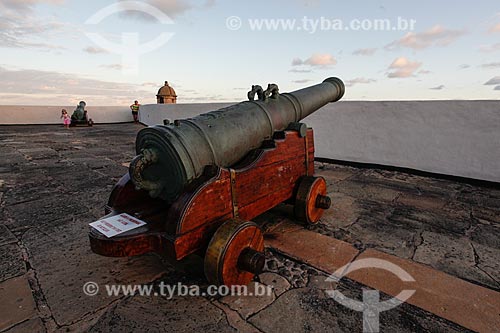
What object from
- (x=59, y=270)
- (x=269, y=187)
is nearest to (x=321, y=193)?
(x=269, y=187)

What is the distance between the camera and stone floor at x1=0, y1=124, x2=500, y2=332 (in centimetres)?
170

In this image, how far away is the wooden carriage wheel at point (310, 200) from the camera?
113 inches

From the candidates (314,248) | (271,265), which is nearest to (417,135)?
(314,248)

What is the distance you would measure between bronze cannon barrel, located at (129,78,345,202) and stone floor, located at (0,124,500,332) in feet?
2.47

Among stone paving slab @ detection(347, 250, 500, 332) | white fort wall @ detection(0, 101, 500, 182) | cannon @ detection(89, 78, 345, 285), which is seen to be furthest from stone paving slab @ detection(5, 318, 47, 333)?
white fort wall @ detection(0, 101, 500, 182)

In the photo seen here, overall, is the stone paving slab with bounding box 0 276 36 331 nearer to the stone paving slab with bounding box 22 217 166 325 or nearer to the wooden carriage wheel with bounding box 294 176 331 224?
the stone paving slab with bounding box 22 217 166 325

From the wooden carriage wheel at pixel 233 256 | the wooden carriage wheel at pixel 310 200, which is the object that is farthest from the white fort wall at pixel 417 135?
the wooden carriage wheel at pixel 233 256

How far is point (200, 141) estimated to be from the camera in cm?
212

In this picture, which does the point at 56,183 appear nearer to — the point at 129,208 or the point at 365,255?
the point at 129,208

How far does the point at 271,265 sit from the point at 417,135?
4.46 meters

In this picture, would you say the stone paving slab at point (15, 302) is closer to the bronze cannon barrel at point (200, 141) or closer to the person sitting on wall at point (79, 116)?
the bronze cannon barrel at point (200, 141)

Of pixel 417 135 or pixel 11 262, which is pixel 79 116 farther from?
pixel 417 135

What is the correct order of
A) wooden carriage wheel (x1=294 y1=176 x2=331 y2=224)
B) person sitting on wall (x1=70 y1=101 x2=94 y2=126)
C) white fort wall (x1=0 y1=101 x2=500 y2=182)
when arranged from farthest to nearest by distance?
person sitting on wall (x1=70 y1=101 x2=94 y2=126) → white fort wall (x1=0 y1=101 x2=500 y2=182) → wooden carriage wheel (x1=294 y1=176 x2=331 y2=224)

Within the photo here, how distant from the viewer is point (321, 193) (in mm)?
3113
